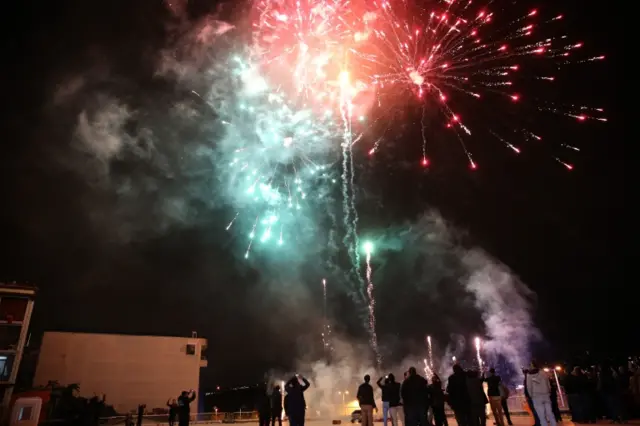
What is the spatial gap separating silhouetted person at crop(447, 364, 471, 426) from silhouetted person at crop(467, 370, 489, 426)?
11.7 inches

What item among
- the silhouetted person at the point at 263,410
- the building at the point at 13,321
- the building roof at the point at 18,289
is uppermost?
the building roof at the point at 18,289

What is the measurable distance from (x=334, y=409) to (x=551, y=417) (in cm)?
3984

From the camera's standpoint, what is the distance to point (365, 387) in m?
10.1

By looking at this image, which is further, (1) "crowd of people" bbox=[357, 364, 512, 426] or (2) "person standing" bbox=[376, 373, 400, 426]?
(2) "person standing" bbox=[376, 373, 400, 426]

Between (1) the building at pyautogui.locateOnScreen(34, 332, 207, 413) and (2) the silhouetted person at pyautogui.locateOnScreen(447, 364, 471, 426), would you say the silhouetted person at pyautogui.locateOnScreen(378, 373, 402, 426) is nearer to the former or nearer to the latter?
(2) the silhouetted person at pyautogui.locateOnScreen(447, 364, 471, 426)

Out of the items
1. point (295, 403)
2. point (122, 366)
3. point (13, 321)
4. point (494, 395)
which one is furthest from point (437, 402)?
point (122, 366)

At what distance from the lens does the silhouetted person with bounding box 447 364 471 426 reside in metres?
9.04

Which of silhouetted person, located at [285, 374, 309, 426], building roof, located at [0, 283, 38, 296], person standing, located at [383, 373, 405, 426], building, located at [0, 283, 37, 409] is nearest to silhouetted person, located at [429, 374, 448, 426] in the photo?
person standing, located at [383, 373, 405, 426]

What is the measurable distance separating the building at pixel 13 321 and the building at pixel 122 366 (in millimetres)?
20331

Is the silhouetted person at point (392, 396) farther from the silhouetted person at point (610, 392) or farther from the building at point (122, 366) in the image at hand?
the building at point (122, 366)

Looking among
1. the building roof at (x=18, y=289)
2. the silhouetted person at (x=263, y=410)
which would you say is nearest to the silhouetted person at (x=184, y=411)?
the silhouetted person at (x=263, y=410)

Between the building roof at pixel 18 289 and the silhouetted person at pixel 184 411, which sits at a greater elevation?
the building roof at pixel 18 289

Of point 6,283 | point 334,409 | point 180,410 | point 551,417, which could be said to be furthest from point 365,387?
point 334,409

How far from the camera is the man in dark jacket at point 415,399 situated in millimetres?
8812
